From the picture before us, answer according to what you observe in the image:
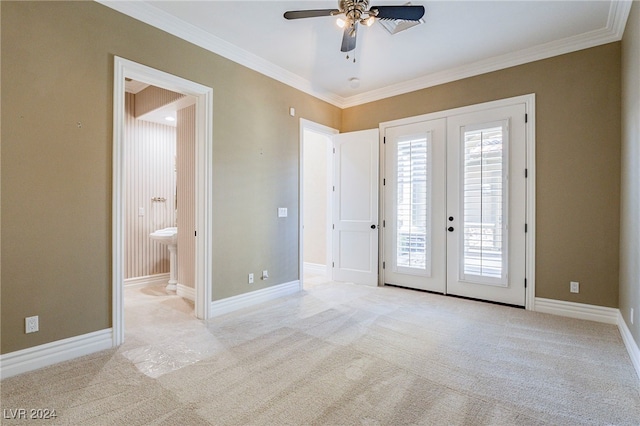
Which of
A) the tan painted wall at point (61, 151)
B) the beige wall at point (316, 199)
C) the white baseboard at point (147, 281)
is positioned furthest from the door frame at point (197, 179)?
the beige wall at point (316, 199)

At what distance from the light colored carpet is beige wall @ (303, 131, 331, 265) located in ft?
8.35

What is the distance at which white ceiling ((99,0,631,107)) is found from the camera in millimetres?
2914

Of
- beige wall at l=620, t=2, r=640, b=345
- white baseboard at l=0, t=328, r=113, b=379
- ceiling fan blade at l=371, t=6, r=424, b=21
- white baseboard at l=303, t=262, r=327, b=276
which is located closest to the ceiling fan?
ceiling fan blade at l=371, t=6, r=424, b=21

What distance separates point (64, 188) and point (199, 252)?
1.36 metres

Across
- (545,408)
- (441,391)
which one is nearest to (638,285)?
(545,408)

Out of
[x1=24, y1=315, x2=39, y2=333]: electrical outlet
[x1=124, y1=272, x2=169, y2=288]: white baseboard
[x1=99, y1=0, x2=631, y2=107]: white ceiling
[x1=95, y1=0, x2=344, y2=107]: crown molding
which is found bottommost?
[x1=124, y1=272, x2=169, y2=288]: white baseboard

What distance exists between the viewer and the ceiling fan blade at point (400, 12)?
7.78ft

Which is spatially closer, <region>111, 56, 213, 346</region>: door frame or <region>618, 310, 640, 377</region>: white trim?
<region>618, 310, 640, 377</region>: white trim

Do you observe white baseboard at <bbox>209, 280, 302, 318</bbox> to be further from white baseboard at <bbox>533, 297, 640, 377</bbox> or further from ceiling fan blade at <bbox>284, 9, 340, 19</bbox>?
white baseboard at <bbox>533, 297, 640, 377</bbox>

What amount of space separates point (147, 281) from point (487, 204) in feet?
16.6

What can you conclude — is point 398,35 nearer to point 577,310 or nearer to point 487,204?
point 487,204

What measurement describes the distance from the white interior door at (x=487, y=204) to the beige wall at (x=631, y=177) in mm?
888

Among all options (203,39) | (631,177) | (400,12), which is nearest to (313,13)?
(400,12)

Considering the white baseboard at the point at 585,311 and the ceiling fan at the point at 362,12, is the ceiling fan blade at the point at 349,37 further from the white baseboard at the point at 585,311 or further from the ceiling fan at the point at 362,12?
the white baseboard at the point at 585,311
